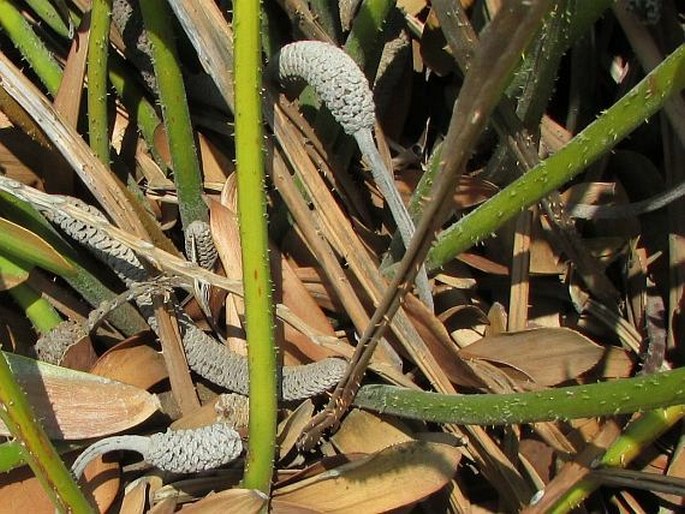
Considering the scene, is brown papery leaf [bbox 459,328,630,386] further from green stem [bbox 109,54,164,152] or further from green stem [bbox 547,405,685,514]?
green stem [bbox 109,54,164,152]

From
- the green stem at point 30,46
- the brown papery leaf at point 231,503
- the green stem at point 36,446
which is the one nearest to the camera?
the green stem at point 36,446

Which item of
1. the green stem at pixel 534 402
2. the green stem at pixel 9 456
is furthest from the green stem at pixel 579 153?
the green stem at pixel 9 456

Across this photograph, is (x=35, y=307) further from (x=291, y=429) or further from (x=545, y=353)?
(x=545, y=353)

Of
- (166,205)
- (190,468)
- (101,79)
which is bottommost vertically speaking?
(190,468)

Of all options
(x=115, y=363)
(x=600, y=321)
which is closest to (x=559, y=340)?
(x=600, y=321)

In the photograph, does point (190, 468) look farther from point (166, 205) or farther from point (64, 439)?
point (166, 205)

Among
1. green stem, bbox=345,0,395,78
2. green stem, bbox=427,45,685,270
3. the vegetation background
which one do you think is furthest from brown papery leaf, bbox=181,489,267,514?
green stem, bbox=345,0,395,78

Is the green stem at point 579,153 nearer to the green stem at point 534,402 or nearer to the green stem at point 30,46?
the green stem at point 534,402
